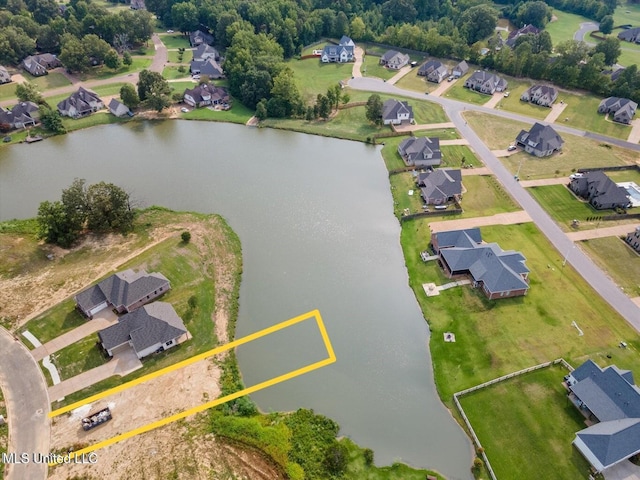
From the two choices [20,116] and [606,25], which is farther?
[606,25]

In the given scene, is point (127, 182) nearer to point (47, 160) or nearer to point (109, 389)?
point (47, 160)

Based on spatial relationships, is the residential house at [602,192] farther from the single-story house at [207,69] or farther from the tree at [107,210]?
the single-story house at [207,69]

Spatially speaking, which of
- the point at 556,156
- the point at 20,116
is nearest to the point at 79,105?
the point at 20,116

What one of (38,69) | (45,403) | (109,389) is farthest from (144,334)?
(38,69)

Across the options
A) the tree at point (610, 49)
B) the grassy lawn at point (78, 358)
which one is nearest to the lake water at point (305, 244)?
the grassy lawn at point (78, 358)

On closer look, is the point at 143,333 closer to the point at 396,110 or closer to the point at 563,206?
the point at 563,206

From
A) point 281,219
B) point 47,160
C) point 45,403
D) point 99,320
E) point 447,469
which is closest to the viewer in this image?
point 447,469

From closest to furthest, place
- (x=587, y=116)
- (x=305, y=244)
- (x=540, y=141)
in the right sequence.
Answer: (x=305, y=244), (x=540, y=141), (x=587, y=116)

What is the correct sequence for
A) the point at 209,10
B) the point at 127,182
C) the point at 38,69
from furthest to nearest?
the point at 209,10, the point at 38,69, the point at 127,182
